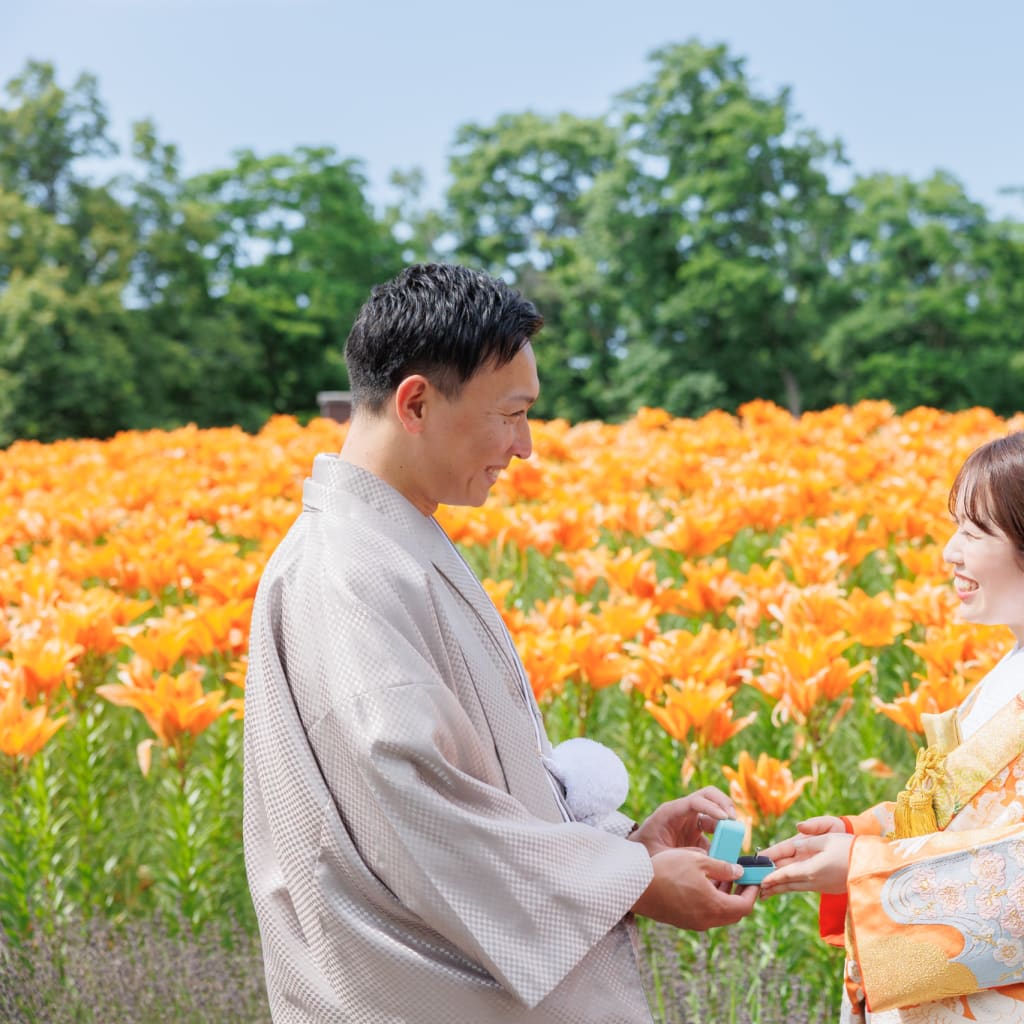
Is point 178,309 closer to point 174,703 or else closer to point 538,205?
point 538,205

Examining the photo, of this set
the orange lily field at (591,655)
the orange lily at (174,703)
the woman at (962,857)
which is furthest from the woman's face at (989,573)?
the orange lily at (174,703)

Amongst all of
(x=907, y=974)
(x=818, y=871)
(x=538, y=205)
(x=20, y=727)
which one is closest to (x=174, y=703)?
(x=20, y=727)

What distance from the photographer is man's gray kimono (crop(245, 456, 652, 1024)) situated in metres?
1.53

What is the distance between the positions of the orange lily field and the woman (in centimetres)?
83

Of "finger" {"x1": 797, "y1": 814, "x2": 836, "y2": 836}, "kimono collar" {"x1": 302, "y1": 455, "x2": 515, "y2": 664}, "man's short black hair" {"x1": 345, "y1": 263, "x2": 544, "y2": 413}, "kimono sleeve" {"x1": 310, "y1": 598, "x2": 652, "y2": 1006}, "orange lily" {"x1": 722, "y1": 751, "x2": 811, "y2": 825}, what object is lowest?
"orange lily" {"x1": 722, "y1": 751, "x2": 811, "y2": 825}

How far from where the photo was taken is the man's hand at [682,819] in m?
2.05

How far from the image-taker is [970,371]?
102 feet

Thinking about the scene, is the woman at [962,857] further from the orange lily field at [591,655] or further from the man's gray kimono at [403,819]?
the orange lily field at [591,655]

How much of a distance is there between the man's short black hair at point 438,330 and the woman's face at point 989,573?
2.72 ft

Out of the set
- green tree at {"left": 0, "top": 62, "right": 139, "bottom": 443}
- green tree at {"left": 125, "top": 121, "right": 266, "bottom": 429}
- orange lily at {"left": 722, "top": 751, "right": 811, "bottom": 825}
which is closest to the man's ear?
orange lily at {"left": 722, "top": 751, "right": 811, "bottom": 825}

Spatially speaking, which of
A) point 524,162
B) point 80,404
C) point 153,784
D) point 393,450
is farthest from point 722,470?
point 524,162

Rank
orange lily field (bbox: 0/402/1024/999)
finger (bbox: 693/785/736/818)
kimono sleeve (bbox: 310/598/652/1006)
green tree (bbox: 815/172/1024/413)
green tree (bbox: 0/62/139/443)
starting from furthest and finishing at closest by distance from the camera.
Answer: green tree (bbox: 815/172/1024/413) → green tree (bbox: 0/62/139/443) → orange lily field (bbox: 0/402/1024/999) → finger (bbox: 693/785/736/818) → kimono sleeve (bbox: 310/598/652/1006)

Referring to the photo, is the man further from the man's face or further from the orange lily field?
the orange lily field

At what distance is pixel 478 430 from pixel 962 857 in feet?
3.28
